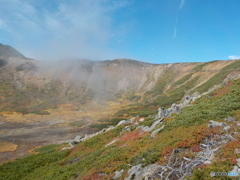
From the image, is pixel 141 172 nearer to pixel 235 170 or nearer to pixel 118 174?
pixel 118 174

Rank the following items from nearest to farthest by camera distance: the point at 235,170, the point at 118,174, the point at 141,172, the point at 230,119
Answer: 1. the point at 235,170
2. the point at 141,172
3. the point at 118,174
4. the point at 230,119

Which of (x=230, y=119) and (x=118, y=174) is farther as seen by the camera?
(x=230, y=119)

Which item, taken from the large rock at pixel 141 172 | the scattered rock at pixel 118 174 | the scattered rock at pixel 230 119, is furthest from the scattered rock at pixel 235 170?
the scattered rock at pixel 230 119

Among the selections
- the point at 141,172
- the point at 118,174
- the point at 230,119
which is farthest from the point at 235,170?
the point at 230,119

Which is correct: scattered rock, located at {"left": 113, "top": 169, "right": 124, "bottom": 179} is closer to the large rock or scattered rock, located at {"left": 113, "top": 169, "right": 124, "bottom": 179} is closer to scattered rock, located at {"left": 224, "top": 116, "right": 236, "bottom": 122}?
the large rock

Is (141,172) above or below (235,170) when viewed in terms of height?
below

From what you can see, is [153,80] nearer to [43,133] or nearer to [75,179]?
[43,133]

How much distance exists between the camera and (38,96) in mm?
159250

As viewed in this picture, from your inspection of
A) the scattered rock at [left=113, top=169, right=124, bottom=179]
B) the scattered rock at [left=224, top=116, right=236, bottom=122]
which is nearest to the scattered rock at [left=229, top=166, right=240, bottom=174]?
the scattered rock at [left=113, top=169, right=124, bottom=179]

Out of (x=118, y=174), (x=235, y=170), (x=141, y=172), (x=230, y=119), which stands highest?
(x=230, y=119)

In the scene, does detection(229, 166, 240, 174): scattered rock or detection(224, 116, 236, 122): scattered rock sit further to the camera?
detection(224, 116, 236, 122): scattered rock

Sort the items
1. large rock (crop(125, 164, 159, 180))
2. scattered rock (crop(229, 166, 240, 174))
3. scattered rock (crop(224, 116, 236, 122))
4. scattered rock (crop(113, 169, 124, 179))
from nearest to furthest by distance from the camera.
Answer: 1. scattered rock (crop(229, 166, 240, 174))
2. large rock (crop(125, 164, 159, 180))
3. scattered rock (crop(113, 169, 124, 179))
4. scattered rock (crop(224, 116, 236, 122))

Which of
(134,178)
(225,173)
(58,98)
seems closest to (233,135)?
(225,173)

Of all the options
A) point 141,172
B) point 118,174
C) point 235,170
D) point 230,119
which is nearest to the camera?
point 235,170
